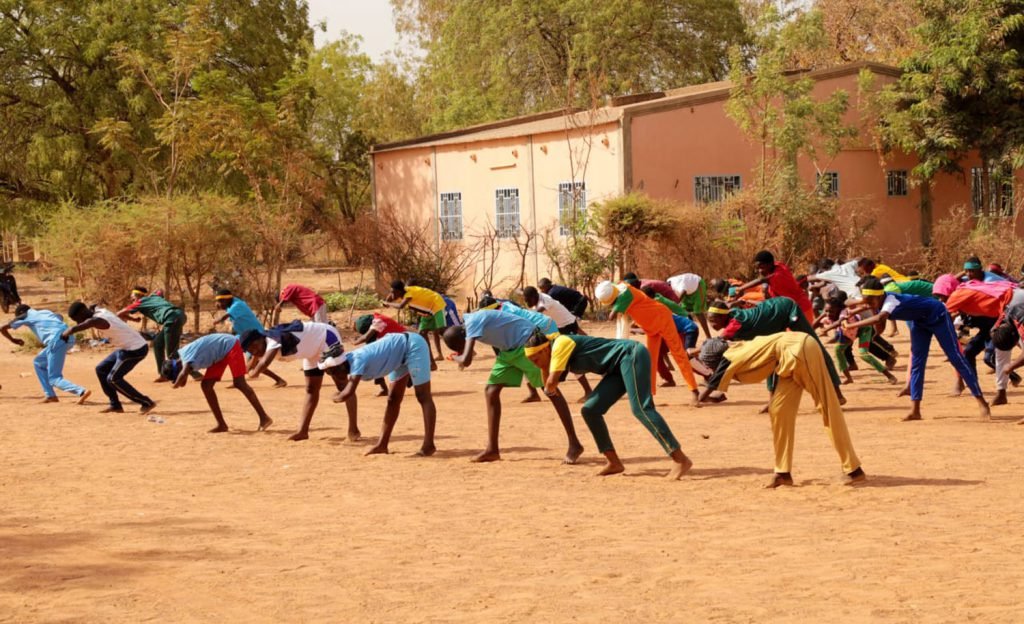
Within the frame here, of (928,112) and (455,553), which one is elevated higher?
(928,112)

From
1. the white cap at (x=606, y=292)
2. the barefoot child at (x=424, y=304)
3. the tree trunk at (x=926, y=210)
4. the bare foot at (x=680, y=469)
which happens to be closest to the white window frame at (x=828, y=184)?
the tree trunk at (x=926, y=210)

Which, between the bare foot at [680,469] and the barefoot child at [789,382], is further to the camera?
the bare foot at [680,469]

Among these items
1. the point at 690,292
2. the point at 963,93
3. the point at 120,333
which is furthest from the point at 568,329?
the point at 963,93

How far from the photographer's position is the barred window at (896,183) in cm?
2917

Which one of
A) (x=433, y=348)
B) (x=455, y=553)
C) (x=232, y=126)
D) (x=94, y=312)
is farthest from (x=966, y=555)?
(x=232, y=126)

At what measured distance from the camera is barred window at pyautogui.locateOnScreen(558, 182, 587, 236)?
82.7 ft

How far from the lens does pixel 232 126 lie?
26000 mm

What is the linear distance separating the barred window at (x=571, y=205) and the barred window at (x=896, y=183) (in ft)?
25.7

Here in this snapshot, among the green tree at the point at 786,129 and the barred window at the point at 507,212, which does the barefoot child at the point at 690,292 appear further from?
the barred window at the point at 507,212

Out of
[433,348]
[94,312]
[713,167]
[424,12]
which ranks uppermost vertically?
[424,12]

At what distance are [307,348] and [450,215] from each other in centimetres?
1834

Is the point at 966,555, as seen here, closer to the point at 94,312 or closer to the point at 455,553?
the point at 455,553

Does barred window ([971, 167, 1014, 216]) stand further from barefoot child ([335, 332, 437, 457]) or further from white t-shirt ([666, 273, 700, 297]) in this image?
barefoot child ([335, 332, 437, 457])

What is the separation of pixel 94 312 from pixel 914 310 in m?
8.85
